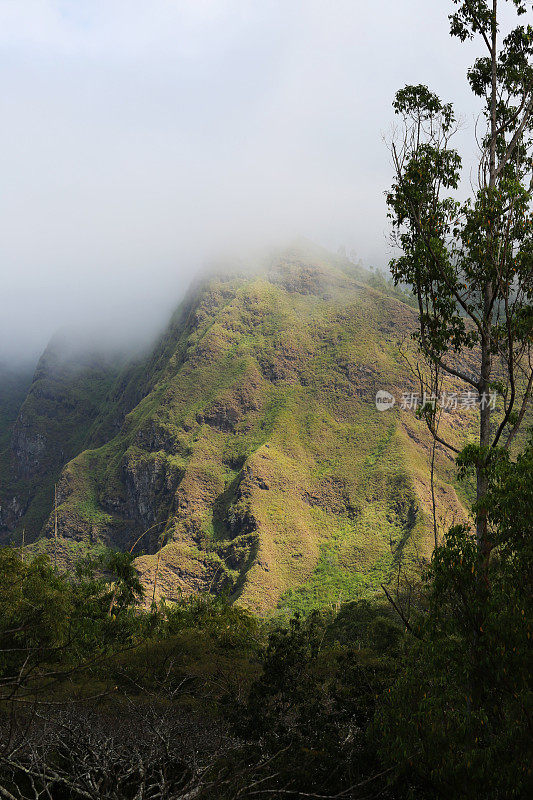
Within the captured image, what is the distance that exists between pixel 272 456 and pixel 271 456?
340mm

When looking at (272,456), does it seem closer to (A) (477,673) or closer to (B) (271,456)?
(B) (271,456)

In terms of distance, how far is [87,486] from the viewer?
5768 inches

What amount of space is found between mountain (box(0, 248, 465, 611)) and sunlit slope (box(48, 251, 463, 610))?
1.25ft

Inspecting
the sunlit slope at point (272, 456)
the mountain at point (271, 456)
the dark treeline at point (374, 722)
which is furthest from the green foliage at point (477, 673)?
the sunlit slope at point (272, 456)

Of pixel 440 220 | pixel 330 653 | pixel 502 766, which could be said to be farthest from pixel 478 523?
pixel 330 653

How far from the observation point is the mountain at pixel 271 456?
9906 centimetres

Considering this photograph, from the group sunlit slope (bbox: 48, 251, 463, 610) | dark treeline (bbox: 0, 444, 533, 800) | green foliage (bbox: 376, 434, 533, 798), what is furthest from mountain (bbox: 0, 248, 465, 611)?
green foliage (bbox: 376, 434, 533, 798)

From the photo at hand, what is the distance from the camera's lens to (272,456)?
390ft

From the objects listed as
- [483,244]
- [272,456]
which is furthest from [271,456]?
[483,244]

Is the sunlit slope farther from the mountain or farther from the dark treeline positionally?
the dark treeline

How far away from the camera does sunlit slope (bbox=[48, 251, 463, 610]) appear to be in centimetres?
9931

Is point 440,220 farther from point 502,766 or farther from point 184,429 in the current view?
point 184,429

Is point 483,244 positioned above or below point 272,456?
above

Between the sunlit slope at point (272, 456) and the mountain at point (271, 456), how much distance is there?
15.0 inches
